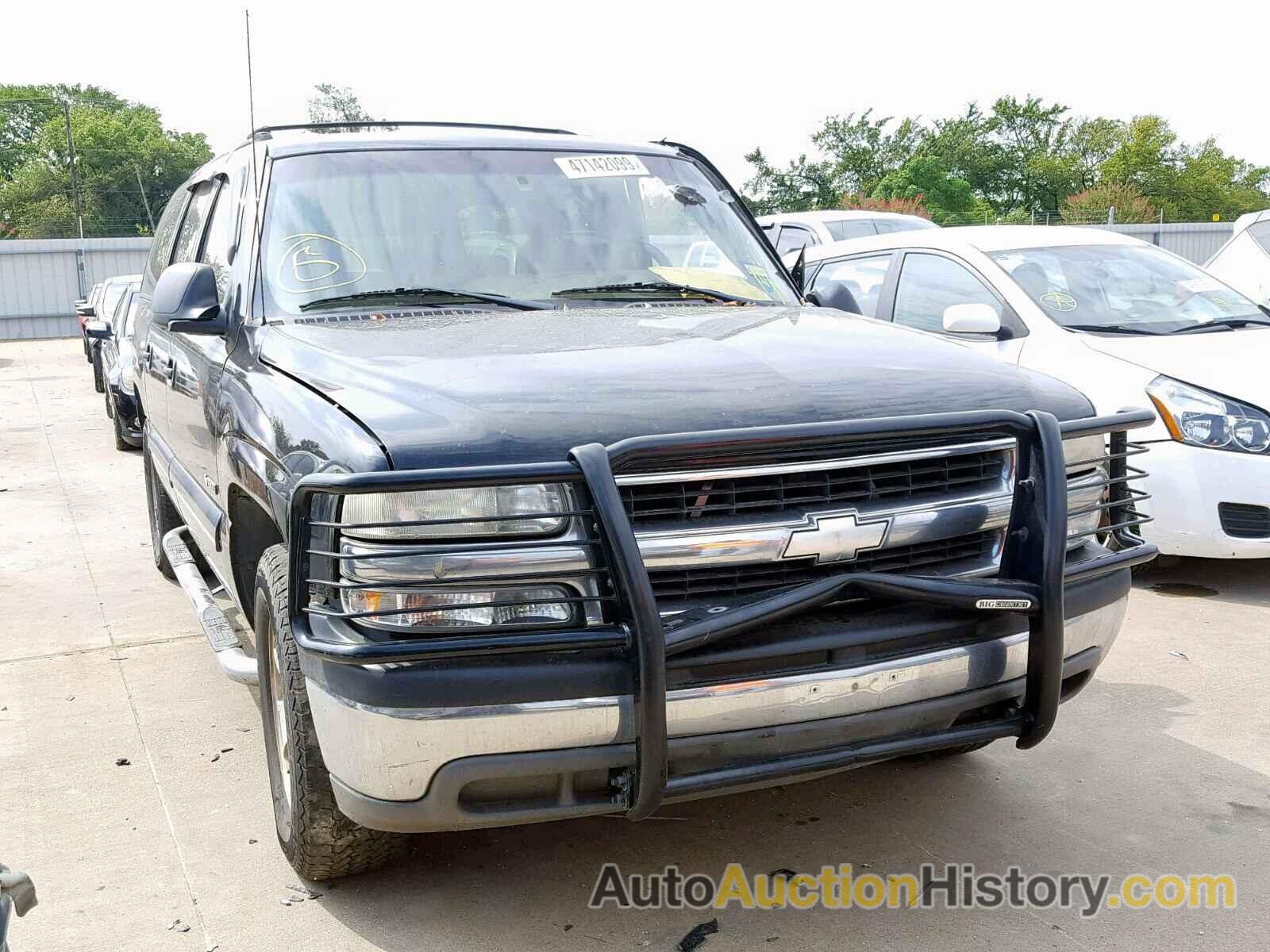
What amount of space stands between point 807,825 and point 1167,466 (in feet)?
9.79

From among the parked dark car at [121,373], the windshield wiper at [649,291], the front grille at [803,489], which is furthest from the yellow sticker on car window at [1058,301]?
the parked dark car at [121,373]

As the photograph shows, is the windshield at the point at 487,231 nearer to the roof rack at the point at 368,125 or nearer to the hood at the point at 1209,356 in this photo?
the roof rack at the point at 368,125

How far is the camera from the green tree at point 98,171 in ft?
214

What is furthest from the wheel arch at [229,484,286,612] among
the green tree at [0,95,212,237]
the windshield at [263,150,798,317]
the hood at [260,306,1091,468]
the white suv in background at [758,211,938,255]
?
the green tree at [0,95,212,237]

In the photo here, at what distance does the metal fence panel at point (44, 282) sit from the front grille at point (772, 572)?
2905cm

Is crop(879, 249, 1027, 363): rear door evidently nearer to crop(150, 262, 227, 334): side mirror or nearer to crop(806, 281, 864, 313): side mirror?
crop(806, 281, 864, 313): side mirror

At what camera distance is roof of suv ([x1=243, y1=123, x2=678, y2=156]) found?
410 cm

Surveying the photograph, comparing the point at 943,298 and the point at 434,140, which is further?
the point at 943,298

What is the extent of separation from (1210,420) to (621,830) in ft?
11.5

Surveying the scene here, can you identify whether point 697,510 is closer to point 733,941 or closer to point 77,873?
point 733,941

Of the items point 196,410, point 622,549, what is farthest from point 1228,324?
point 622,549

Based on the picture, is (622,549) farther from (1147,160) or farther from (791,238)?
(1147,160)

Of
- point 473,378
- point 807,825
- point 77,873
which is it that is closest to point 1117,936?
point 807,825

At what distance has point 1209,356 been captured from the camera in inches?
232
